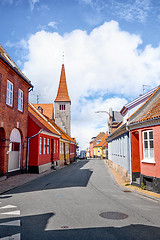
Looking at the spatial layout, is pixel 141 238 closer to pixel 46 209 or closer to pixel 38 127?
pixel 46 209

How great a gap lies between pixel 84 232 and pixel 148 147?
7.74 metres

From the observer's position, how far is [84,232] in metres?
5.26

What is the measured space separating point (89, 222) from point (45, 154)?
18.4m

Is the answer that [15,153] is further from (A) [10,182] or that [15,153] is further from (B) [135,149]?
(B) [135,149]

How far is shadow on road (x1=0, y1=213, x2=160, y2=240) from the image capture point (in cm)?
496

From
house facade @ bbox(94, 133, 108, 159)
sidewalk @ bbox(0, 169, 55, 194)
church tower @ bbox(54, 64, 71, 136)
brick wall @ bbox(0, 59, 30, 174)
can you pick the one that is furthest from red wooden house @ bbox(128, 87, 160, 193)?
house facade @ bbox(94, 133, 108, 159)

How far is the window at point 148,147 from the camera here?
11.8m

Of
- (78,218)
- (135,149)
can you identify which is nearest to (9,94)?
(135,149)

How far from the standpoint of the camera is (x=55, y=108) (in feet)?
196

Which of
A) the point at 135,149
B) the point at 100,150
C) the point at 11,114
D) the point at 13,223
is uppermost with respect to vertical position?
the point at 11,114

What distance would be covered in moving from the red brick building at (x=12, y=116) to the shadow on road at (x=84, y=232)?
10381 mm

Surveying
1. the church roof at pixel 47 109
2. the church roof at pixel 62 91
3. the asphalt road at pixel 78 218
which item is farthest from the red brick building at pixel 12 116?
the church roof at pixel 62 91

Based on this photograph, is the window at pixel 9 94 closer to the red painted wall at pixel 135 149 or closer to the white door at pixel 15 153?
the white door at pixel 15 153

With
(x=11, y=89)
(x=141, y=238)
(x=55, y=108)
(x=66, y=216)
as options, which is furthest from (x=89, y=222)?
(x=55, y=108)
